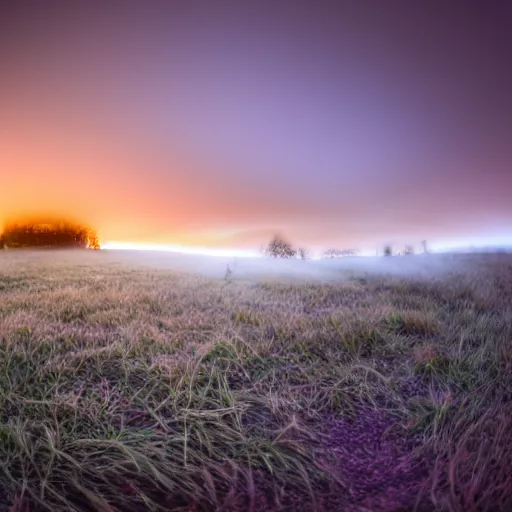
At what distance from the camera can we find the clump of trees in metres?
17.4

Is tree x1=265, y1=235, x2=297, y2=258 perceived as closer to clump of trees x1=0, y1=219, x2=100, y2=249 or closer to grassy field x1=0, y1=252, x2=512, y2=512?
grassy field x1=0, y1=252, x2=512, y2=512

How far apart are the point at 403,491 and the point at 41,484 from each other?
197 centimetres

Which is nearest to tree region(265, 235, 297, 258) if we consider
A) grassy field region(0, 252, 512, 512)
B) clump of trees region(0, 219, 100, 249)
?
grassy field region(0, 252, 512, 512)

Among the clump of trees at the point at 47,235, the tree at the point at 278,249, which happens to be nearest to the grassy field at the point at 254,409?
the tree at the point at 278,249

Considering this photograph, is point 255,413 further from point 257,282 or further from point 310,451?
point 257,282

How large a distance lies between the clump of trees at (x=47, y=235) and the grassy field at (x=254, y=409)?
55.6 feet

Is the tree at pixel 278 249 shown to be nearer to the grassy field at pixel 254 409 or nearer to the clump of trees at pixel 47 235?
the grassy field at pixel 254 409

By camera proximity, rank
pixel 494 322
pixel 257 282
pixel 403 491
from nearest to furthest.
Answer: pixel 403 491, pixel 494 322, pixel 257 282

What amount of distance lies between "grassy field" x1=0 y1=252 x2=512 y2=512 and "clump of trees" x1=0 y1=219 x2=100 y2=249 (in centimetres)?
1695

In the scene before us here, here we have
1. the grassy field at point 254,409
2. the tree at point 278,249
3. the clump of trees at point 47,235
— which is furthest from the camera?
the clump of trees at point 47,235

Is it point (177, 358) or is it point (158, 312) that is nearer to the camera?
point (177, 358)

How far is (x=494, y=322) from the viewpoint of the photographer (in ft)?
13.3

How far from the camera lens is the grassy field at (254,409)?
1664 mm

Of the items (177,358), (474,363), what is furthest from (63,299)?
(474,363)
